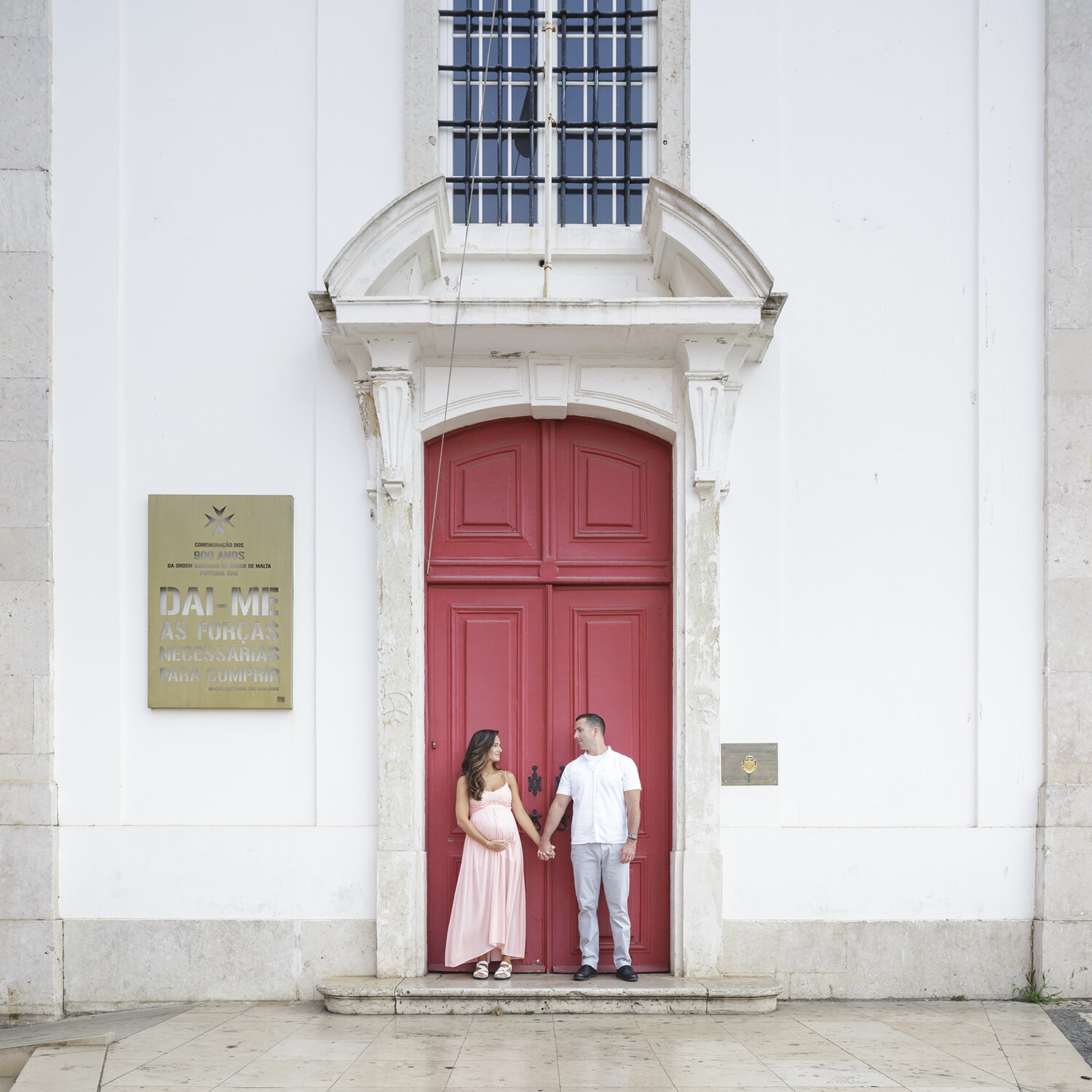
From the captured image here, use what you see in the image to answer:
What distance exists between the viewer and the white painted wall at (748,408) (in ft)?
20.9

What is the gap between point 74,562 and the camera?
6438 mm

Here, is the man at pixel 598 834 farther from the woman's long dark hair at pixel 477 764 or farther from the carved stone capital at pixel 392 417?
the carved stone capital at pixel 392 417

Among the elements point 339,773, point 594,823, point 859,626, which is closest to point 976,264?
point 859,626

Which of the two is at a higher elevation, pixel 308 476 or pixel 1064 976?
pixel 308 476

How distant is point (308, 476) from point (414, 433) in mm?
729

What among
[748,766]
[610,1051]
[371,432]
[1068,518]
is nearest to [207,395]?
[371,432]

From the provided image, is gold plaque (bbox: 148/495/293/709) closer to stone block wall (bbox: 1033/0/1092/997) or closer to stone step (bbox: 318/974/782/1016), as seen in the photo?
stone step (bbox: 318/974/782/1016)

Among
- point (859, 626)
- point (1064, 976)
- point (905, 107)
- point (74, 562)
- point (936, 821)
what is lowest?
point (1064, 976)

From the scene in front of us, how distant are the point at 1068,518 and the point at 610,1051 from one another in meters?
4.23

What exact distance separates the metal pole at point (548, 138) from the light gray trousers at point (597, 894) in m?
3.51

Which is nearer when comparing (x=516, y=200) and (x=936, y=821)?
(x=936, y=821)

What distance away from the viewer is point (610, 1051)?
5.15 metres

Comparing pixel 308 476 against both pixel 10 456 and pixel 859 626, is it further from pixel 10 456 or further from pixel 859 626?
pixel 859 626

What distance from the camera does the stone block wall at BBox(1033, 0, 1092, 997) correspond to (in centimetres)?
621
